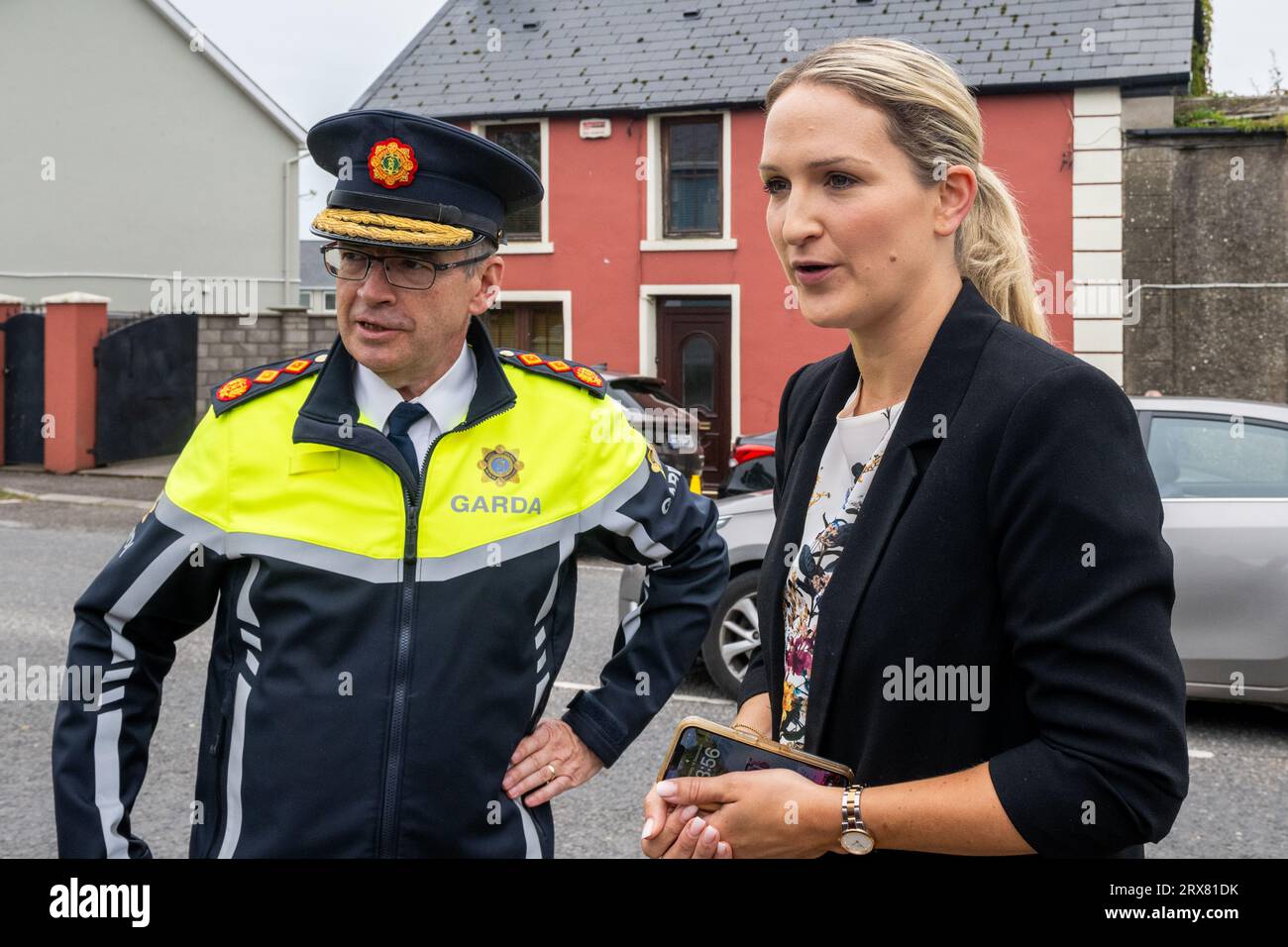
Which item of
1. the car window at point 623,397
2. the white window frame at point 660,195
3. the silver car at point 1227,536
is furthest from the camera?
the white window frame at point 660,195

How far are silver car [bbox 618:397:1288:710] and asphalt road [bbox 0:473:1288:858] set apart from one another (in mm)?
403

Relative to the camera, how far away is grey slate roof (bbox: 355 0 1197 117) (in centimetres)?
1650

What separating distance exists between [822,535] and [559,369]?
2.94 feet

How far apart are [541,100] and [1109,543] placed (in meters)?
18.4

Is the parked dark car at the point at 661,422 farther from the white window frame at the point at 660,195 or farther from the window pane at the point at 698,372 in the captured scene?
the white window frame at the point at 660,195

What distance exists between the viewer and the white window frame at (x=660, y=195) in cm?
1812

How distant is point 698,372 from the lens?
1862 centimetres

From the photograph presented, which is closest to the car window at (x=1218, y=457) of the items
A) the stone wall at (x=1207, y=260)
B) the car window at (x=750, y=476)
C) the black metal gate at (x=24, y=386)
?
the car window at (x=750, y=476)

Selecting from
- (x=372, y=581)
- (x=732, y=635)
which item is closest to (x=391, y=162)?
(x=372, y=581)

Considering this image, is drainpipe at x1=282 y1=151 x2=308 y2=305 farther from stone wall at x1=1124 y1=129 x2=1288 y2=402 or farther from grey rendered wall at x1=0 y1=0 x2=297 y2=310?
stone wall at x1=1124 y1=129 x2=1288 y2=402

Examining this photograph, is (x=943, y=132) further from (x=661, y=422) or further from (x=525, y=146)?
(x=525, y=146)

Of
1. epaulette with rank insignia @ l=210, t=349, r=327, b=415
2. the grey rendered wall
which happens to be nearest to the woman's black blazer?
epaulette with rank insignia @ l=210, t=349, r=327, b=415

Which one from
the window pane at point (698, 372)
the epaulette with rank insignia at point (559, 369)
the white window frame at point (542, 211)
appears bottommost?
the epaulette with rank insignia at point (559, 369)

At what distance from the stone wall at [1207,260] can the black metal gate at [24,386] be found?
15.8m
